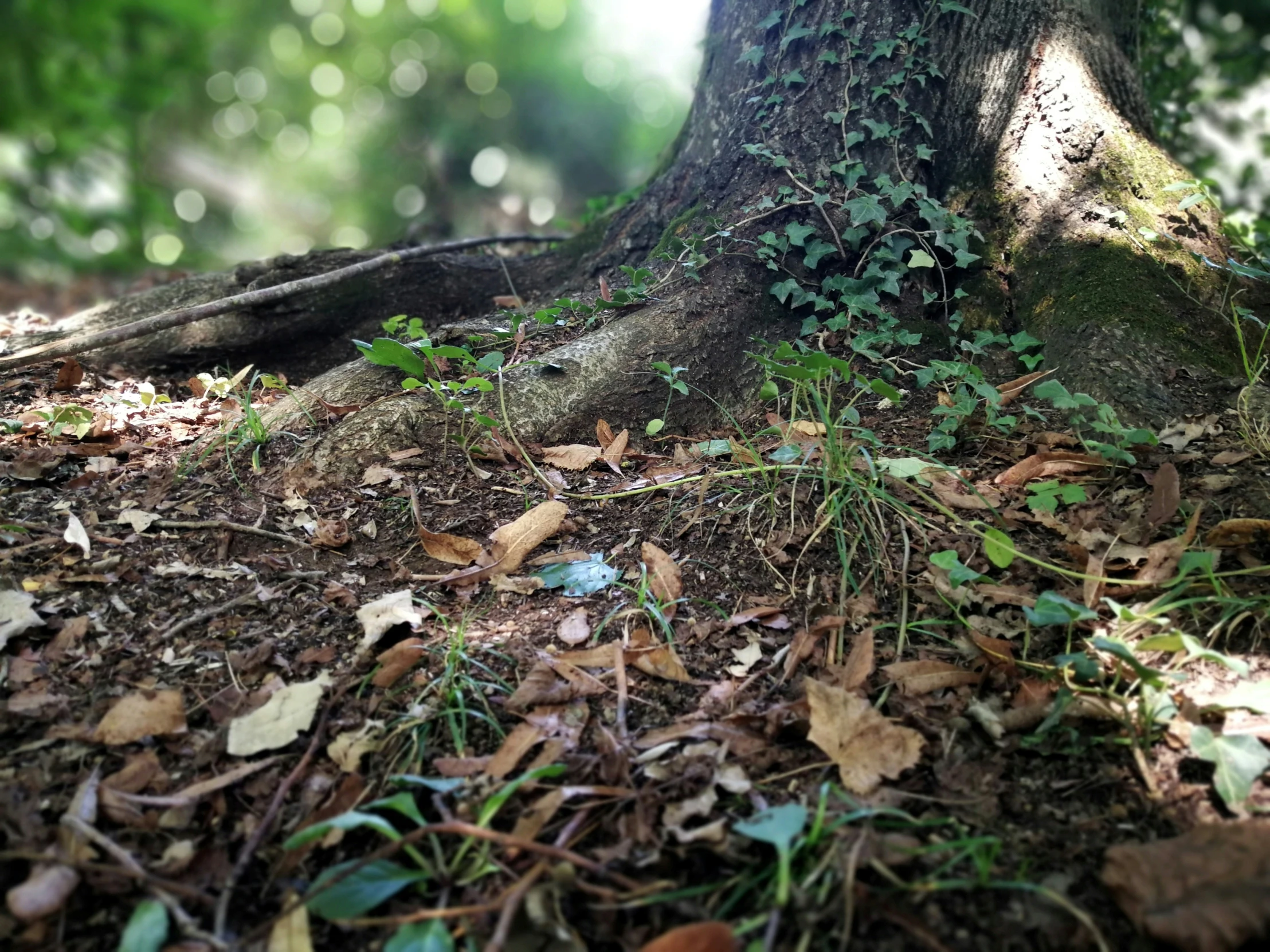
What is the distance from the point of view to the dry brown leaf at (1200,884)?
89 cm

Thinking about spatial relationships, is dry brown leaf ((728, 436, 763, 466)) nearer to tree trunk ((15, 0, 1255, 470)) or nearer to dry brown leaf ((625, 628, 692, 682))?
tree trunk ((15, 0, 1255, 470))

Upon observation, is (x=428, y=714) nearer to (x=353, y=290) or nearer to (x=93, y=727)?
(x=93, y=727)

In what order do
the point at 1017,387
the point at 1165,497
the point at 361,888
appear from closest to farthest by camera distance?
1. the point at 361,888
2. the point at 1165,497
3. the point at 1017,387

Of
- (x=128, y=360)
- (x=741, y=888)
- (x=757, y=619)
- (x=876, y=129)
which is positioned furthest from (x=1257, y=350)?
(x=128, y=360)

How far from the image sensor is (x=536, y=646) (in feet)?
4.91

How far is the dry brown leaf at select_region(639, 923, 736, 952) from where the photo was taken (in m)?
0.90

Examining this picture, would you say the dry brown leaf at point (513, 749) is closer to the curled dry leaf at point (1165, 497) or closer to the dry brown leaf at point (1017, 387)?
the curled dry leaf at point (1165, 497)

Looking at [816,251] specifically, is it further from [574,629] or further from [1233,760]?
[1233,760]

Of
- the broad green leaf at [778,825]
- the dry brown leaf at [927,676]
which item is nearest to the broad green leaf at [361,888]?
the broad green leaf at [778,825]

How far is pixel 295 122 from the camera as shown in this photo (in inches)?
503

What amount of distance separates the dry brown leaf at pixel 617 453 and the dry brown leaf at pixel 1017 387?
44.5 inches

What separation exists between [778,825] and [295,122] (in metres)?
15.0

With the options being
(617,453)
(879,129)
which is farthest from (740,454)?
(879,129)

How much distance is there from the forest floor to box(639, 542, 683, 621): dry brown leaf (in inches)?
0.4
